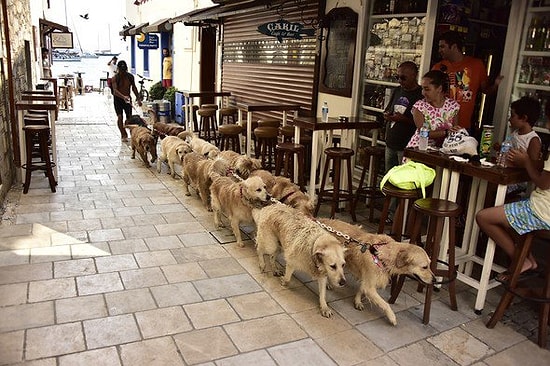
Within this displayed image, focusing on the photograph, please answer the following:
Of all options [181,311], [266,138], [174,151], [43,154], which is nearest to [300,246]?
[181,311]

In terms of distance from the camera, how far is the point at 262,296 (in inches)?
161

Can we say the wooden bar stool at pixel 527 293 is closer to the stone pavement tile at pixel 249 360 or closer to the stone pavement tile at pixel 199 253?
the stone pavement tile at pixel 249 360

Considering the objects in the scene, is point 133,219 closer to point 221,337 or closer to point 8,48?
point 221,337

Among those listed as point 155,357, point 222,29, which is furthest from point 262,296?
point 222,29

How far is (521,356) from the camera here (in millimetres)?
3410

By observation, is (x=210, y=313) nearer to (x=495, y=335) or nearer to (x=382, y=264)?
(x=382, y=264)

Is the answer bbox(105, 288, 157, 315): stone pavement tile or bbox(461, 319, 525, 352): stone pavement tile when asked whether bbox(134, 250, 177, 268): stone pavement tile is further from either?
bbox(461, 319, 525, 352): stone pavement tile

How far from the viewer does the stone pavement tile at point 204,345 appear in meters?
3.20

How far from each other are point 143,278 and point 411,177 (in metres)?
2.69

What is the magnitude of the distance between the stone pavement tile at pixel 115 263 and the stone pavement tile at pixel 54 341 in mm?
1005

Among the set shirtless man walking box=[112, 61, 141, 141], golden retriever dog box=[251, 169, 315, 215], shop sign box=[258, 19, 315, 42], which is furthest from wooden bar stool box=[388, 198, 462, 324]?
shirtless man walking box=[112, 61, 141, 141]

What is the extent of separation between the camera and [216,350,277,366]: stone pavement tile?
10.4ft

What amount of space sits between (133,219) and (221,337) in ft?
9.51

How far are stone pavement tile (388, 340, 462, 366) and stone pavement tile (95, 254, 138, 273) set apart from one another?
8.65ft
